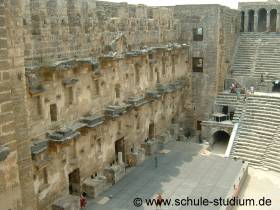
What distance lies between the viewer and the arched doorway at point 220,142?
2508 cm

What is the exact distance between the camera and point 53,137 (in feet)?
49.3

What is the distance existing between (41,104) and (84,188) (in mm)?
4842

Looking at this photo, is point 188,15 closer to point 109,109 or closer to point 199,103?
point 199,103

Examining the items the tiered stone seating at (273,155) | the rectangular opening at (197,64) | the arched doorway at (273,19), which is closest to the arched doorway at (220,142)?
the tiered stone seating at (273,155)

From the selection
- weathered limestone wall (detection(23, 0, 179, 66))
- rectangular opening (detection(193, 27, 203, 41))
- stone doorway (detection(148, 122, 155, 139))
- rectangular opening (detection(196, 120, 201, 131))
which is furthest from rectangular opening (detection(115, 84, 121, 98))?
rectangular opening (detection(196, 120, 201, 131))

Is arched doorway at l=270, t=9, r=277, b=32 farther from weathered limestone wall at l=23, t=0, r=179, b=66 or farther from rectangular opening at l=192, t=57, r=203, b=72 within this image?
weathered limestone wall at l=23, t=0, r=179, b=66

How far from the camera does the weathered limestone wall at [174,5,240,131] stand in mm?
27078

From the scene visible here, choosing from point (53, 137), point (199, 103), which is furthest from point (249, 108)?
point (53, 137)

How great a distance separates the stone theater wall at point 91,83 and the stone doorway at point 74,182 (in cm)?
5

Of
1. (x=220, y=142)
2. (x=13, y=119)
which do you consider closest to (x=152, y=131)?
(x=220, y=142)

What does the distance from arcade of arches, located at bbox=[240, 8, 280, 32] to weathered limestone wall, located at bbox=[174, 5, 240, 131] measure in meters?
3.84

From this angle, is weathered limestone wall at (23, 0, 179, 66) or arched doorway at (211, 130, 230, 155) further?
arched doorway at (211, 130, 230, 155)

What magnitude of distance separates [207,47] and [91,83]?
39.5ft

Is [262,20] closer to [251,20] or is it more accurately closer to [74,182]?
[251,20]
